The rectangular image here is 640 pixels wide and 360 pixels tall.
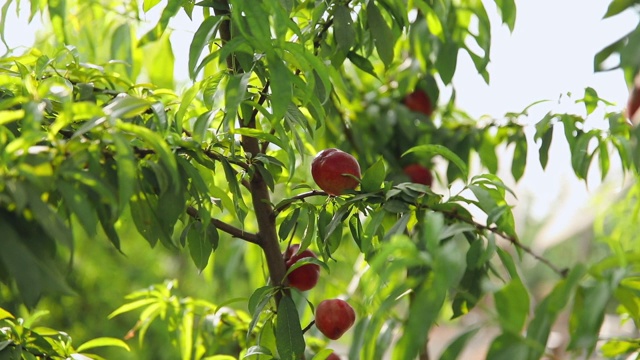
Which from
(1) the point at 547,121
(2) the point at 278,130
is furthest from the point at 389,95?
(2) the point at 278,130

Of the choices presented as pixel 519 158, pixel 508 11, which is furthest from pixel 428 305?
pixel 519 158

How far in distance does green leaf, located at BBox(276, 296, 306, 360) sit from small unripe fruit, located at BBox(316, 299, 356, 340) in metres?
0.07

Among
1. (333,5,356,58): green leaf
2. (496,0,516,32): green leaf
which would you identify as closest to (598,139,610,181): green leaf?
(496,0,516,32): green leaf

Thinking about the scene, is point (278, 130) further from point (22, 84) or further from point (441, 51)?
point (441, 51)

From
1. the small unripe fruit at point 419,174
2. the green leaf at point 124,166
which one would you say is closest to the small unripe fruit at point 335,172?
the green leaf at point 124,166

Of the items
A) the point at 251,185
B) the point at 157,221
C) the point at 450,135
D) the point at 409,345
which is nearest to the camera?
the point at 409,345

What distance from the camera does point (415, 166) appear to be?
101 centimetres

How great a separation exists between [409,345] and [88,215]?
0.51ft

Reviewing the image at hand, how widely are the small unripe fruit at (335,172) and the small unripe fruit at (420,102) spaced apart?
44 centimetres

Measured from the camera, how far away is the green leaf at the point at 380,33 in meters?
0.63

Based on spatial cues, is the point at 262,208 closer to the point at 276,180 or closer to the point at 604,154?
the point at 276,180

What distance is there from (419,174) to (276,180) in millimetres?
381

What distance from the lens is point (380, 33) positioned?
0.63 metres

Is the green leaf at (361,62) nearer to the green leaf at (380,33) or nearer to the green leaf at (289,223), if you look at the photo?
the green leaf at (380,33)
